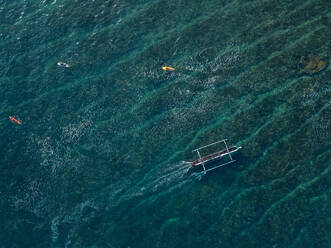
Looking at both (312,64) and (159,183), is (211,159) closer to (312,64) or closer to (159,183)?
(159,183)

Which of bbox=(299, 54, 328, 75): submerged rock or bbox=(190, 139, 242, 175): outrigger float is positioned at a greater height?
bbox=(299, 54, 328, 75): submerged rock

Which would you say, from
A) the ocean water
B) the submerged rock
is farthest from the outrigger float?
the submerged rock

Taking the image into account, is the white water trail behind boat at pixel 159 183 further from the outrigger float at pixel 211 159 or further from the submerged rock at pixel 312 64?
the submerged rock at pixel 312 64

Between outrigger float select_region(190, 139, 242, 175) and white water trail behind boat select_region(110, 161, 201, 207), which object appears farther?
white water trail behind boat select_region(110, 161, 201, 207)

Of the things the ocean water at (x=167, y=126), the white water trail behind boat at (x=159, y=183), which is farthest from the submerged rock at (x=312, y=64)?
the white water trail behind boat at (x=159, y=183)

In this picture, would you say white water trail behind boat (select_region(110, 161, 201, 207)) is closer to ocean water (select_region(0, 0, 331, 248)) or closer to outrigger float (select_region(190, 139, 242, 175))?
ocean water (select_region(0, 0, 331, 248))

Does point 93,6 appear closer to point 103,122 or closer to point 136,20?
point 136,20
